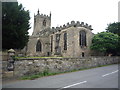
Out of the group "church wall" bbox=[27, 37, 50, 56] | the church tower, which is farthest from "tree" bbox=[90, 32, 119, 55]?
the church tower

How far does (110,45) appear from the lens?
66.9ft

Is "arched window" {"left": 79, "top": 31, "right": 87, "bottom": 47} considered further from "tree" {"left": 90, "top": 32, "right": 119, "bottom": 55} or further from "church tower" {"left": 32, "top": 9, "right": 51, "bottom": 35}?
"church tower" {"left": 32, "top": 9, "right": 51, "bottom": 35}

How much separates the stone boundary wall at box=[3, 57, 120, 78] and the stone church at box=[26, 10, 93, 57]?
20.1ft

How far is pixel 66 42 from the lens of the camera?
934 inches

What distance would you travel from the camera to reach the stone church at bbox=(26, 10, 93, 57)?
22.4m

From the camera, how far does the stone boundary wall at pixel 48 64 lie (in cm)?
888

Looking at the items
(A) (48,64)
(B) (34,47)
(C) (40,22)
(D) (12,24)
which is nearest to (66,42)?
(B) (34,47)

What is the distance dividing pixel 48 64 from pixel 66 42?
1335 cm

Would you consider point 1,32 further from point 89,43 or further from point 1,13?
point 89,43

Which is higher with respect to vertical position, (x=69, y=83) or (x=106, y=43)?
(x=106, y=43)

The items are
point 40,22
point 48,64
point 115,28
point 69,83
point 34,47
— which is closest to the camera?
point 69,83

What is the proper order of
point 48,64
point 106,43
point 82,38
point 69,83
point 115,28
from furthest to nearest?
point 115,28
point 82,38
point 106,43
point 48,64
point 69,83

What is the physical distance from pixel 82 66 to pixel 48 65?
20.2 ft

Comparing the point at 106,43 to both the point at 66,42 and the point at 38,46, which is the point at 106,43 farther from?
the point at 38,46
